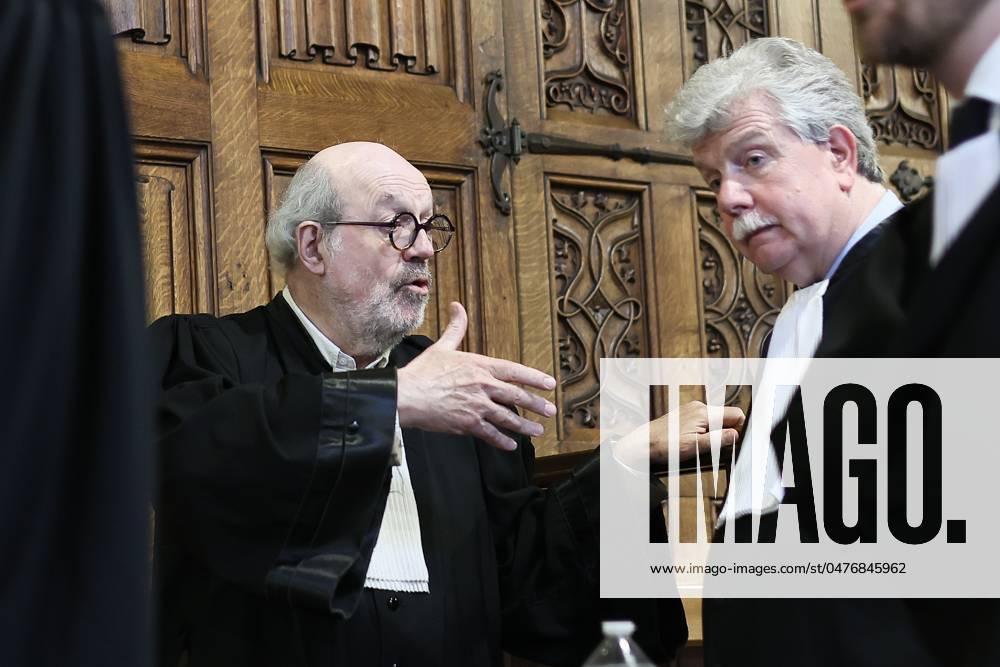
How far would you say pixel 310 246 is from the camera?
138 inches

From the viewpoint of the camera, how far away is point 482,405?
2.82 m

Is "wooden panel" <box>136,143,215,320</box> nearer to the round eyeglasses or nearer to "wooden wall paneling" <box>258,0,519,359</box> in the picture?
"wooden wall paneling" <box>258,0,519,359</box>

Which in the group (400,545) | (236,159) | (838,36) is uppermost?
(838,36)

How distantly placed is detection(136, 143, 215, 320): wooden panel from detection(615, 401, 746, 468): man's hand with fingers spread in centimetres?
154

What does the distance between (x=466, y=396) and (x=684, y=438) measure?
0.53 metres

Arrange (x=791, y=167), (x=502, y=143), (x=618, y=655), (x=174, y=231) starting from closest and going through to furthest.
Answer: (x=618, y=655), (x=791, y=167), (x=174, y=231), (x=502, y=143)

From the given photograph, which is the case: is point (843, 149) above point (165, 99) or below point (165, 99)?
below

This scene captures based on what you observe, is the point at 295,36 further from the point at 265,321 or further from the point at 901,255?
the point at 901,255

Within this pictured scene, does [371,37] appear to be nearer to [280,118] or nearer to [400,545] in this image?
[280,118]

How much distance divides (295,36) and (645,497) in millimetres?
2113

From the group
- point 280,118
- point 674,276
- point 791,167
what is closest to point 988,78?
point 791,167

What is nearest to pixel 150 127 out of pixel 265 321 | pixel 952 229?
pixel 265 321

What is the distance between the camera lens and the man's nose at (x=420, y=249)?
135 inches

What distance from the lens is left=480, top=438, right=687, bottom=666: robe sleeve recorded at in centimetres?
317
